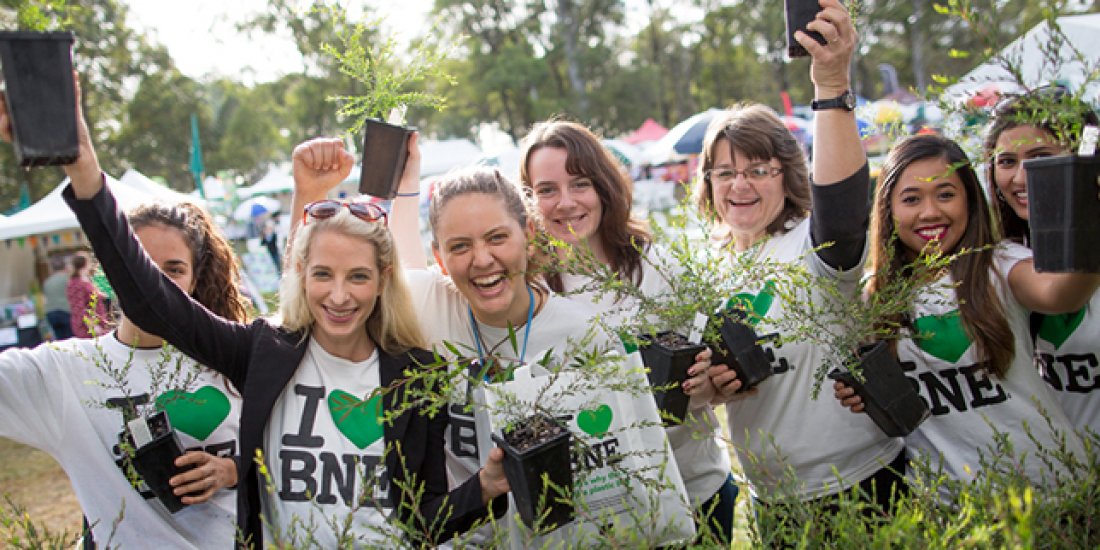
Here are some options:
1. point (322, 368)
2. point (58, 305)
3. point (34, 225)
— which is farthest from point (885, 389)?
point (34, 225)

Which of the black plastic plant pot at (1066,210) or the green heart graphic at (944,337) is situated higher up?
the black plastic plant pot at (1066,210)

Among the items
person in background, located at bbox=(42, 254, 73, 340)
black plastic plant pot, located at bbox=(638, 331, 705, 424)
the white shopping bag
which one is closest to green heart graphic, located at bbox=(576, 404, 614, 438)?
the white shopping bag

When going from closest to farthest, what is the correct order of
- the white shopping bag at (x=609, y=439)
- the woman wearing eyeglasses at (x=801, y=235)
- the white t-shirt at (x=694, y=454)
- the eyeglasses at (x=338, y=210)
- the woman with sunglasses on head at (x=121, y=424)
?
the white shopping bag at (x=609, y=439) < the woman wearing eyeglasses at (x=801, y=235) < the woman with sunglasses on head at (x=121, y=424) < the eyeglasses at (x=338, y=210) < the white t-shirt at (x=694, y=454)

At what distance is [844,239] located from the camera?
5.85 ft

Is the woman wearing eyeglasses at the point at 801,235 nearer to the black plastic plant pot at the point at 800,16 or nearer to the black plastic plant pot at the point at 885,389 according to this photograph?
the black plastic plant pot at the point at 800,16

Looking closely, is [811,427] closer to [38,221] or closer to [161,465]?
[161,465]

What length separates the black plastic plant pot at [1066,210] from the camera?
1.27 metres

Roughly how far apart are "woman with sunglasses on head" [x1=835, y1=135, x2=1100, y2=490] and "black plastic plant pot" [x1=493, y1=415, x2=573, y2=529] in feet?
2.82

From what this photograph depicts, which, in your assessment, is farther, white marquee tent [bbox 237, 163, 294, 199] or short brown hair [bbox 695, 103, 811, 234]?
white marquee tent [bbox 237, 163, 294, 199]

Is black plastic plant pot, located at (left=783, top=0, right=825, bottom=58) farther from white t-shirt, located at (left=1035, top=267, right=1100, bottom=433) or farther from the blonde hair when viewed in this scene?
the blonde hair

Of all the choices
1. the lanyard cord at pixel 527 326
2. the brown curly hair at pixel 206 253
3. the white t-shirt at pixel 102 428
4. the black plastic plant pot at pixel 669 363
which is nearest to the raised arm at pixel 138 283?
the white t-shirt at pixel 102 428

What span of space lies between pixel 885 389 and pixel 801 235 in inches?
24.8

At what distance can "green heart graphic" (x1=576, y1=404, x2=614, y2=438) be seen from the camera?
162 cm

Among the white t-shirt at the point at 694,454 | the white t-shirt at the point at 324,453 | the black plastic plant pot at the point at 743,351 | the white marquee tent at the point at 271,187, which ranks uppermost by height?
the white marquee tent at the point at 271,187
